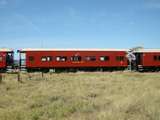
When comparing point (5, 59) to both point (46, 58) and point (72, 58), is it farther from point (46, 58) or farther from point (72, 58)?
point (72, 58)

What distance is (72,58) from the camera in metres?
45.8

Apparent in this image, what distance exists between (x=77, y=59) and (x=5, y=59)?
891 cm

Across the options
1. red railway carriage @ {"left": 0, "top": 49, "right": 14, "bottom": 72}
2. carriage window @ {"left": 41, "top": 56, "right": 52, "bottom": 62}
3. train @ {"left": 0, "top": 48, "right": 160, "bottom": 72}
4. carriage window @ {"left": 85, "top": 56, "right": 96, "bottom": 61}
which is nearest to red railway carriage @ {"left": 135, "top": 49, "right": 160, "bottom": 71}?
train @ {"left": 0, "top": 48, "right": 160, "bottom": 72}

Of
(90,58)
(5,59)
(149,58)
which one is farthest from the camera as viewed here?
(149,58)

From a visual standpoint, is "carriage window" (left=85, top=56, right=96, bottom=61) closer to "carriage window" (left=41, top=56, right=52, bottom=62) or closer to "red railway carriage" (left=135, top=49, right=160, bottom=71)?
"carriage window" (left=41, top=56, right=52, bottom=62)

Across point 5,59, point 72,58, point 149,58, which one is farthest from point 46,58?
point 149,58

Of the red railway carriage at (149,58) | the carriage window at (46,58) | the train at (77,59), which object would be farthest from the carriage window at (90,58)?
the red railway carriage at (149,58)

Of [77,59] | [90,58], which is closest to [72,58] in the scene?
[77,59]

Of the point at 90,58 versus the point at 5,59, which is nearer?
the point at 5,59

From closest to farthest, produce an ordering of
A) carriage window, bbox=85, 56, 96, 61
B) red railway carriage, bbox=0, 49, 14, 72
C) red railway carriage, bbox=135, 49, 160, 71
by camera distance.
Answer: red railway carriage, bbox=0, 49, 14, 72, carriage window, bbox=85, 56, 96, 61, red railway carriage, bbox=135, 49, 160, 71

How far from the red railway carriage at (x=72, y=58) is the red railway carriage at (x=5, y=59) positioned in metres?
1.50

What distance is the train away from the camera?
44.9 metres

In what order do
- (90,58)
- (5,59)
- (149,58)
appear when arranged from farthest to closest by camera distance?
(149,58)
(90,58)
(5,59)

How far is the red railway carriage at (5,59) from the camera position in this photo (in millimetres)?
44594
